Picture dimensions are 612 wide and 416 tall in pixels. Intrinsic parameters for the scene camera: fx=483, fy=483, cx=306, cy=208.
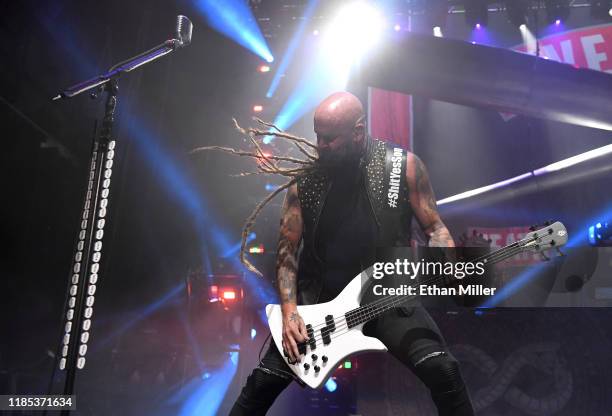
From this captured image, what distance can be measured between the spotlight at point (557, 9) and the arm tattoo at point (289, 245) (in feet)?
24.1

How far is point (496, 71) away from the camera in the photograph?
5648 millimetres

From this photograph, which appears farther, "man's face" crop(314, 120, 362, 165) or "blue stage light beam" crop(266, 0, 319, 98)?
"blue stage light beam" crop(266, 0, 319, 98)

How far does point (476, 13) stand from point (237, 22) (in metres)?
4.21

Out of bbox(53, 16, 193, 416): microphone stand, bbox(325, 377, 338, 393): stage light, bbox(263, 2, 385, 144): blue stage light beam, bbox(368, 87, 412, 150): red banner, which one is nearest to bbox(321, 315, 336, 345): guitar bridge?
bbox(53, 16, 193, 416): microphone stand

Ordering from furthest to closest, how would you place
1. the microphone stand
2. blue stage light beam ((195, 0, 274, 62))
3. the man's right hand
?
blue stage light beam ((195, 0, 274, 62)) → the microphone stand → the man's right hand

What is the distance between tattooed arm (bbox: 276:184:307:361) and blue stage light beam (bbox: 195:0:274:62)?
5.70m

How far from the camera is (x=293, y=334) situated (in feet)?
8.03

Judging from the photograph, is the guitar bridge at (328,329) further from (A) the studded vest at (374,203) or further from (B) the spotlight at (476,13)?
(B) the spotlight at (476,13)

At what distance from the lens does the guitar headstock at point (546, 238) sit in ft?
8.54

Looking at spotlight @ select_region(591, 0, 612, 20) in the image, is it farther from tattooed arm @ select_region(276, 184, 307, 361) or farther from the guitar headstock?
tattooed arm @ select_region(276, 184, 307, 361)

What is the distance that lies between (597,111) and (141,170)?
640 centimetres

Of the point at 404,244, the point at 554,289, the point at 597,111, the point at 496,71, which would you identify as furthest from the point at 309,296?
the point at 597,111

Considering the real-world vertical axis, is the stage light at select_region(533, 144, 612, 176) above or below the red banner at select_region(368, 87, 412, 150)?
below

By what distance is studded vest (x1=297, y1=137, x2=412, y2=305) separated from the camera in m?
2.73
